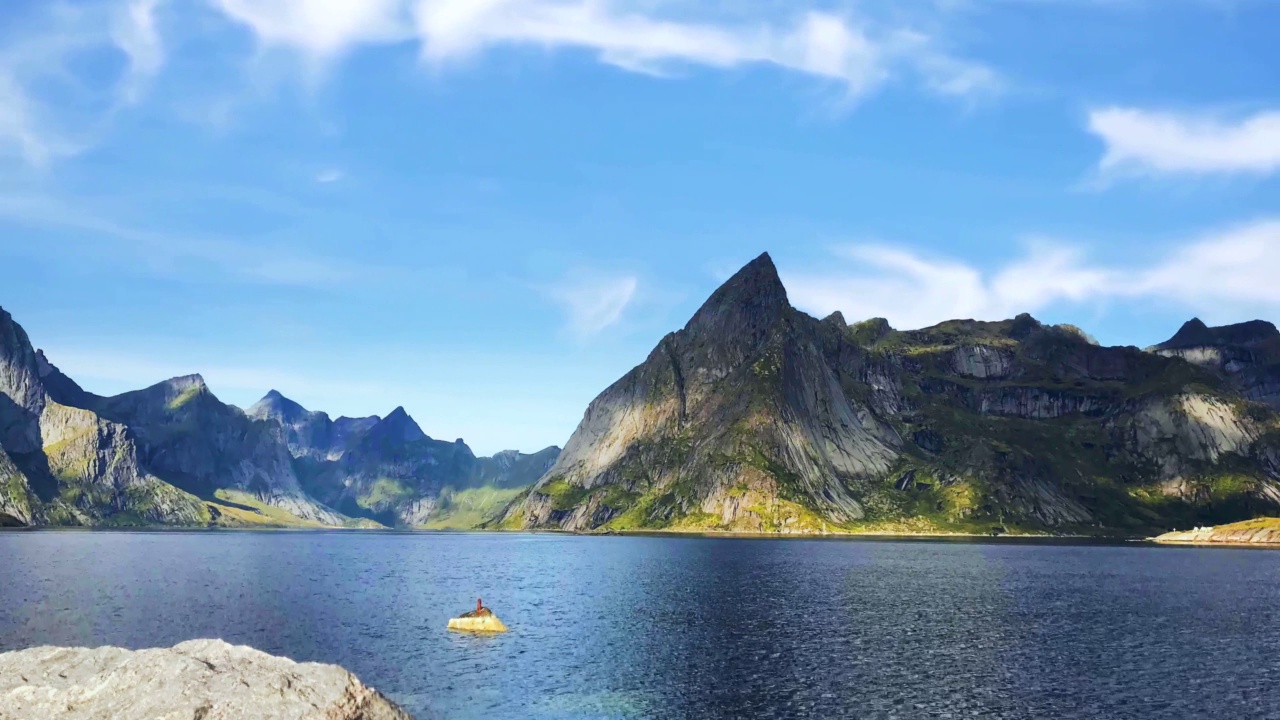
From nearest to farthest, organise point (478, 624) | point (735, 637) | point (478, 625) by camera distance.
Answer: point (735, 637)
point (478, 625)
point (478, 624)

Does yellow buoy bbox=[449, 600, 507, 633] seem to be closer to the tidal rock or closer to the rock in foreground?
the tidal rock

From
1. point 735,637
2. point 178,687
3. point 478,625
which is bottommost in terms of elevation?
point 735,637

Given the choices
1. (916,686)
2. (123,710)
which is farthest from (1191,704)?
(123,710)

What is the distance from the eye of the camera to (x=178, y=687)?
33.9 meters

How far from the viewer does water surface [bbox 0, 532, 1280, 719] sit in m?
63.3

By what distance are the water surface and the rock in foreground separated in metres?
22.8

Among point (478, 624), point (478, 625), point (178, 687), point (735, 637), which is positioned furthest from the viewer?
point (478, 624)

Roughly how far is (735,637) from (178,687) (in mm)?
66290

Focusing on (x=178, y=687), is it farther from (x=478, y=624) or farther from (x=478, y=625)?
(x=478, y=624)

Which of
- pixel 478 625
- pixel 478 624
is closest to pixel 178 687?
pixel 478 625

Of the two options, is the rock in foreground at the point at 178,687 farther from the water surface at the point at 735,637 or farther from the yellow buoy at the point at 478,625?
the yellow buoy at the point at 478,625

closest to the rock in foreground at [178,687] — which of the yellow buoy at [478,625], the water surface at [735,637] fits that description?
the water surface at [735,637]

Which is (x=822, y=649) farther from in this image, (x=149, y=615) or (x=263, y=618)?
(x=149, y=615)

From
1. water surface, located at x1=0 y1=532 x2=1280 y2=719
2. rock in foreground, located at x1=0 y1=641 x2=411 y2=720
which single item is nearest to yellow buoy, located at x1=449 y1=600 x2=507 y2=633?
water surface, located at x1=0 y1=532 x2=1280 y2=719
